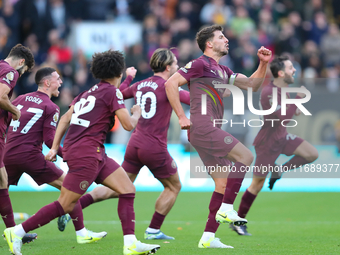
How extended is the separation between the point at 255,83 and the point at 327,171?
23.6 feet

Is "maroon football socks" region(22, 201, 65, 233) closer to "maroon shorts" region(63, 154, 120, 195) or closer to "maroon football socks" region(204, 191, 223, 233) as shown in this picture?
"maroon shorts" region(63, 154, 120, 195)

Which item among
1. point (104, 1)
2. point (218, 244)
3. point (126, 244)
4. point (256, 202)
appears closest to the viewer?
point (126, 244)

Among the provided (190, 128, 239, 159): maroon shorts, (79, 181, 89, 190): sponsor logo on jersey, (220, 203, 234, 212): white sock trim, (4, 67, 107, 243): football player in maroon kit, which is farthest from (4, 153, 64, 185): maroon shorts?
(220, 203, 234, 212): white sock trim

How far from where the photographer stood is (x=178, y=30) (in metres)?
16.9

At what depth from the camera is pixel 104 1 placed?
60.1ft

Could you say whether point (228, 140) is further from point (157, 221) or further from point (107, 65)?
point (157, 221)

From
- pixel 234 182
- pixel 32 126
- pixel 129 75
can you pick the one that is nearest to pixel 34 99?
pixel 32 126

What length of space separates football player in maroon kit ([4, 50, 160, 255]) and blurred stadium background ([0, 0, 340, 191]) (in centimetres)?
769

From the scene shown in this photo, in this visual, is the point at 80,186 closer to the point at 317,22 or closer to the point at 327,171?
the point at 327,171

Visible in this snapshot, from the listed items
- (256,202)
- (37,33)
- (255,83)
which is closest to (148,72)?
(37,33)

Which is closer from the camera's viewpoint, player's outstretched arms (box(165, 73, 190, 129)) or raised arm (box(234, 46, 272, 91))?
player's outstretched arms (box(165, 73, 190, 129))

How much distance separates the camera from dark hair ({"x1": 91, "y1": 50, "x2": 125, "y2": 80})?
5.75 meters

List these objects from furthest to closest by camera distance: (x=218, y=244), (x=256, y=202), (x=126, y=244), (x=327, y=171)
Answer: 1. (x=327, y=171)
2. (x=256, y=202)
3. (x=218, y=244)
4. (x=126, y=244)

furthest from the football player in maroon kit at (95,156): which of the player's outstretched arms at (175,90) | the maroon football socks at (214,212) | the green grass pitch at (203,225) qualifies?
the maroon football socks at (214,212)
